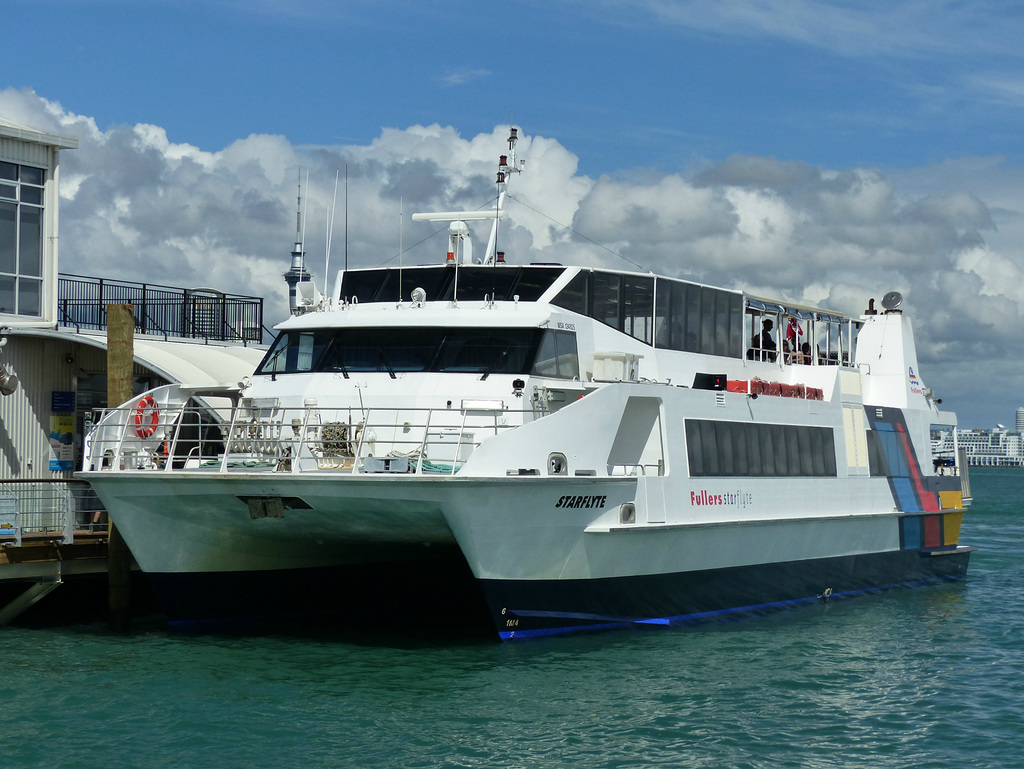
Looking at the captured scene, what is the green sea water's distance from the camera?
37.0 ft

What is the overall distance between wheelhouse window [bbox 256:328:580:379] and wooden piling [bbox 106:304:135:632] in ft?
7.16

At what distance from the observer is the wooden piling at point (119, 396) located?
649 inches

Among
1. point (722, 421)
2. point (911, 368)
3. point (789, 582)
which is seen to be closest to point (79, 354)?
point (722, 421)

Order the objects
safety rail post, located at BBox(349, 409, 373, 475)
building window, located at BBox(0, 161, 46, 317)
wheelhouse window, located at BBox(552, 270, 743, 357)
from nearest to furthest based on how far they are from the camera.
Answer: safety rail post, located at BBox(349, 409, 373, 475)
wheelhouse window, located at BBox(552, 270, 743, 357)
building window, located at BBox(0, 161, 46, 317)

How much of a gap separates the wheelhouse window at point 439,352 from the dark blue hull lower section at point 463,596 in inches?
106

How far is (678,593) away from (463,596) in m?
3.66

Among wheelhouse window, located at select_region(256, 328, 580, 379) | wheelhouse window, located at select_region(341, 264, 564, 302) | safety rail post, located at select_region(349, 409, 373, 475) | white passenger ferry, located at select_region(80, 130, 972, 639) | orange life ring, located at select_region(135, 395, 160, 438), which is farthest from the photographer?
wheelhouse window, located at select_region(341, 264, 564, 302)

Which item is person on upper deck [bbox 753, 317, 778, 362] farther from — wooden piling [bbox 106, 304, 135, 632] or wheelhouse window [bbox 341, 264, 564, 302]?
wooden piling [bbox 106, 304, 135, 632]

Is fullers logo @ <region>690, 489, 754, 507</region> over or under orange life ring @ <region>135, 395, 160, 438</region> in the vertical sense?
under

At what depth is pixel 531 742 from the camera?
11.4 meters

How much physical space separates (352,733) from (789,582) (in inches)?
359

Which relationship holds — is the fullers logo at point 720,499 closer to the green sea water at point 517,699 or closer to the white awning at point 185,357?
the green sea water at point 517,699

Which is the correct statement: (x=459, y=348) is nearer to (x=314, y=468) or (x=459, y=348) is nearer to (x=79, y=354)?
(x=314, y=468)

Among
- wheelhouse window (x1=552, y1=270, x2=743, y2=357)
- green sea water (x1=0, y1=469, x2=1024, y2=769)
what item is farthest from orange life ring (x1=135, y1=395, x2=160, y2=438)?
wheelhouse window (x1=552, y1=270, x2=743, y2=357)
